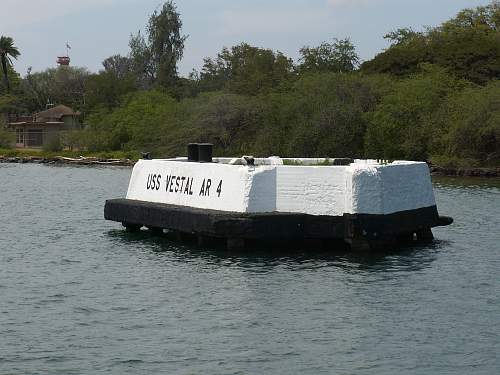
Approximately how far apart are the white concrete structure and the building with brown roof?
97965 mm

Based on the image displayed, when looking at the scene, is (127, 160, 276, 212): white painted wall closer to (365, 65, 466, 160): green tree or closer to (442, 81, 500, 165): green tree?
(442, 81, 500, 165): green tree

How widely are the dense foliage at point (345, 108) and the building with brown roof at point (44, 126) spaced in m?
5.77

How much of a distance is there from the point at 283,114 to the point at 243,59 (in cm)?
5017

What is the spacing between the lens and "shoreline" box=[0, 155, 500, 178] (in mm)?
69062

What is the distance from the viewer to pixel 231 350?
18.8 meters

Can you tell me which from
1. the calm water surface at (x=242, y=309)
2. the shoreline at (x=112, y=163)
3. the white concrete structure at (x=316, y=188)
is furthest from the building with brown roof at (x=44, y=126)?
the white concrete structure at (x=316, y=188)

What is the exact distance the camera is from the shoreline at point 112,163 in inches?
2719

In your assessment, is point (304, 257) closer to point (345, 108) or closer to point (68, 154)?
point (345, 108)

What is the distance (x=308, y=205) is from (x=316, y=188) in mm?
558

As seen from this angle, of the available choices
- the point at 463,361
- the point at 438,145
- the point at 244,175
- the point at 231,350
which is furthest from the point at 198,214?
the point at 438,145

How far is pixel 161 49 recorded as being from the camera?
5138 inches

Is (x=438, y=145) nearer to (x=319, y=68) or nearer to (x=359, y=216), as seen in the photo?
(x=319, y=68)

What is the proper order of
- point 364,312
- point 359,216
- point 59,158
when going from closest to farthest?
point 364,312, point 359,216, point 59,158

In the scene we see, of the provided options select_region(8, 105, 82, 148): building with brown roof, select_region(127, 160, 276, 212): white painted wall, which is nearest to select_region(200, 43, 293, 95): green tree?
select_region(8, 105, 82, 148): building with brown roof
